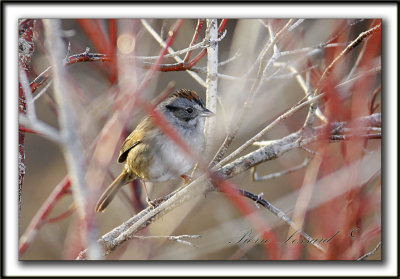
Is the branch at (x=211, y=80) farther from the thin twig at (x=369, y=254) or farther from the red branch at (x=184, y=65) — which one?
the thin twig at (x=369, y=254)

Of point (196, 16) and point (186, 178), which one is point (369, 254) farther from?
point (196, 16)

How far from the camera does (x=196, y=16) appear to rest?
73.7 inches

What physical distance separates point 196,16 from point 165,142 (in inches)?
23.1

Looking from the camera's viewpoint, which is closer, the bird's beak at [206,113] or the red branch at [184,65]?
the red branch at [184,65]

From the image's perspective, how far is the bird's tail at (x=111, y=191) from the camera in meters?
2.05

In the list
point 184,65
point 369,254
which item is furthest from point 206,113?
point 369,254

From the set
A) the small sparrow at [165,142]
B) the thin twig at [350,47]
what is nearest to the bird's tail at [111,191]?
the small sparrow at [165,142]

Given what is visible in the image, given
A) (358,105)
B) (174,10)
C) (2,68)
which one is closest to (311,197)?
(358,105)

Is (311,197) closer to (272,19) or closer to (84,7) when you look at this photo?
(272,19)

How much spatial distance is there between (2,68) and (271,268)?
129 cm

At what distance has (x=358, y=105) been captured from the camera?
60.9 inches

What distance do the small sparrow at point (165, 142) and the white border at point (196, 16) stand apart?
0.34 metres

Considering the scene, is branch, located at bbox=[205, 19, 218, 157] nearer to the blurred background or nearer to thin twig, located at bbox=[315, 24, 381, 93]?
the blurred background

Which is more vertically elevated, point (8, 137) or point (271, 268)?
point (8, 137)
